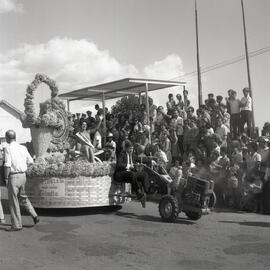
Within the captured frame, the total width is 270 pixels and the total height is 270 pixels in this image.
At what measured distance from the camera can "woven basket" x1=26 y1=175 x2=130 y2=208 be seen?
34.0 ft

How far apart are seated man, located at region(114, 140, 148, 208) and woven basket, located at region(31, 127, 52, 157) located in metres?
2.98

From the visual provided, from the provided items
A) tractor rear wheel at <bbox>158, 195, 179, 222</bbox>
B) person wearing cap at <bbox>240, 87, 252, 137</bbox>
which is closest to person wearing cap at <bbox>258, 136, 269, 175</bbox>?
tractor rear wheel at <bbox>158, 195, 179, 222</bbox>

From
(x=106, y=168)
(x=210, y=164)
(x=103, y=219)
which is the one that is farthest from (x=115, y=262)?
(x=210, y=164)

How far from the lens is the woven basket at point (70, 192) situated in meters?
10.4

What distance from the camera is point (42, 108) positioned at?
12.9m

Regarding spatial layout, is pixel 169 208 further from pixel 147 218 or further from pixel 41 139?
pixel 41 139

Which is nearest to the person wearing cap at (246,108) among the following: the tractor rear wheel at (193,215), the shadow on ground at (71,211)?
the shadow on ground at (71,211)

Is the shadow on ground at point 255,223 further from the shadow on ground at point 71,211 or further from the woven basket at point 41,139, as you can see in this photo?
the woven basket at point 41,139

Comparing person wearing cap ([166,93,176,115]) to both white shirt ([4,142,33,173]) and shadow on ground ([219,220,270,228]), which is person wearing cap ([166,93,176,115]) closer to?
shadow on ground ([219,220,270,228])

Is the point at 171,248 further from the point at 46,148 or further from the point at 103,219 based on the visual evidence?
the point at 46,148

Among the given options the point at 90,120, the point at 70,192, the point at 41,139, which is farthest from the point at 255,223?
the point at 90,120

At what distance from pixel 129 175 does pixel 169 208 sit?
1556 millimetres

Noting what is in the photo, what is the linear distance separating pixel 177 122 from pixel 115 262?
981 cm

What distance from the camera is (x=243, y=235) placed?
786 cm
